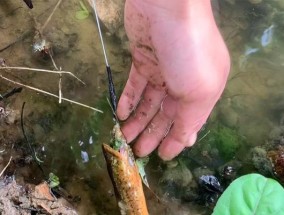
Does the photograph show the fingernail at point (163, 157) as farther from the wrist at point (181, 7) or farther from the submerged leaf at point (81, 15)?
the submerged leaf at point (81, 15)

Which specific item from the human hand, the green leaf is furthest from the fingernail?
the green leaf

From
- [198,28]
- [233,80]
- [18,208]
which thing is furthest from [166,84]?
[18,208]

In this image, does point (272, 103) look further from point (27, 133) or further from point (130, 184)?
point (27, 133)

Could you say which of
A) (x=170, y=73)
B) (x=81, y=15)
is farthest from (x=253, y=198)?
(x=81, y=15)

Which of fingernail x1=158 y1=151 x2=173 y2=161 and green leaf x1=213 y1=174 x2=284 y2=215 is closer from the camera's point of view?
green leaf x1=213 y1=174 x2=284 y2=215

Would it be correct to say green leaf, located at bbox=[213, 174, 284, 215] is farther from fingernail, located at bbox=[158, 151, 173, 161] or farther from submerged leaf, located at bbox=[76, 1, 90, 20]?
submerged leaf, located at bbox=[76, 1, 90, 20]

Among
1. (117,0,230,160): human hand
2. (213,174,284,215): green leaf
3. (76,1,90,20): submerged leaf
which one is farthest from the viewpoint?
(76,1,90,20): submerged leaf
